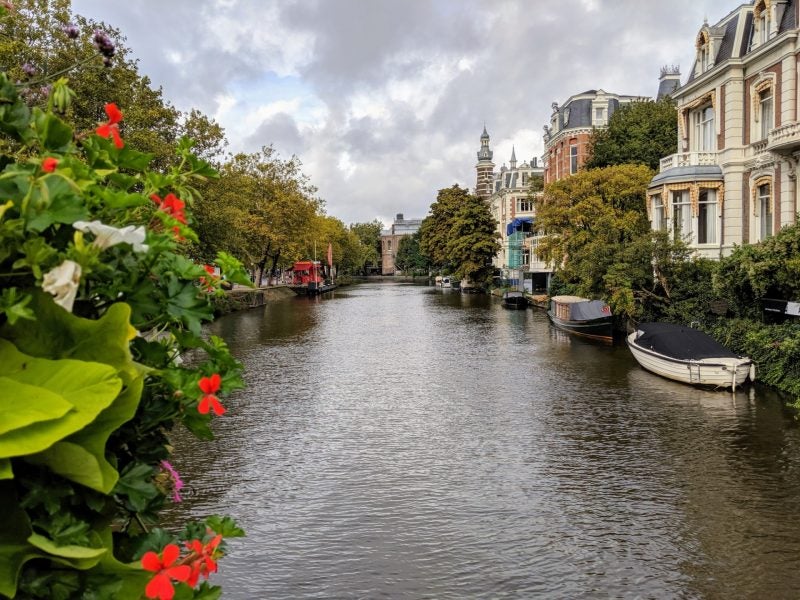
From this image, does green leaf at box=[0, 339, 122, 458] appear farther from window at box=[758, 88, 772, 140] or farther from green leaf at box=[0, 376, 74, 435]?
window at box=[758, 88, 772, 140]

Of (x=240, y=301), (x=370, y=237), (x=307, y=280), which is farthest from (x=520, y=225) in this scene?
(x=370, y=237)

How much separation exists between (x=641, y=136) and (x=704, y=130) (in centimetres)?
1943

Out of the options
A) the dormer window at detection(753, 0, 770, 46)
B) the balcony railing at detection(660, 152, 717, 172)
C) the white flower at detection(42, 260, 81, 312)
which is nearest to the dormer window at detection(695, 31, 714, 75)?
the dormer window at detection(753, 0, 770, 46)

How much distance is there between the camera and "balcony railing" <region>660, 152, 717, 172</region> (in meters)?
28.6

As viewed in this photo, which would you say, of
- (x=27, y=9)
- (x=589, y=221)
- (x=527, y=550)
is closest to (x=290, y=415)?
(x=527, y=550)

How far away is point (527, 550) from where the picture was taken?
10.4 metres

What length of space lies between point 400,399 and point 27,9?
2062 centimetres

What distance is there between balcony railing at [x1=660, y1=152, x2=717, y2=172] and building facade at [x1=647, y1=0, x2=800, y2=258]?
0.12ft

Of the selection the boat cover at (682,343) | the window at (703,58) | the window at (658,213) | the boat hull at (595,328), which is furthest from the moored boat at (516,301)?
the boat cover at (682,343)

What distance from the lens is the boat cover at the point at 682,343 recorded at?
68.8 ft

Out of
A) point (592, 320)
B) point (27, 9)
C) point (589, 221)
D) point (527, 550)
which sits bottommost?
point (527, 550)

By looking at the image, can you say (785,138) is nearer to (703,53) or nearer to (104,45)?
(703,53)

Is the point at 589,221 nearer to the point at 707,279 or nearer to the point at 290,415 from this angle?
the point at 707,279

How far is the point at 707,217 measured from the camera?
28922mm
